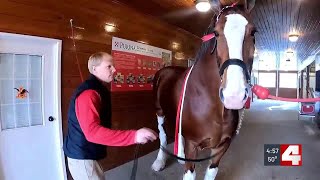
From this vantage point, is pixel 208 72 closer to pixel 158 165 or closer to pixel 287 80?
pixel 158 165

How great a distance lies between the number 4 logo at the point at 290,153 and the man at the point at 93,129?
1023 mm

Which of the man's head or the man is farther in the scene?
the man's head

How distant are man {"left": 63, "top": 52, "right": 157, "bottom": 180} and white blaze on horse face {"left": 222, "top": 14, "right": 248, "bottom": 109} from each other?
17.4 inches

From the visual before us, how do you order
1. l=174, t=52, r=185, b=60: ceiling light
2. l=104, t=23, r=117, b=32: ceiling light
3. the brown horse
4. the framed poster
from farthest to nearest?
l=174, t=52, r=185, b=60: ceiling light < the framed poster < l=104, t=23, r=117, b=32: ceiling light < the brown horse

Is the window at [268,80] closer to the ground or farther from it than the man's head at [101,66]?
farther from it

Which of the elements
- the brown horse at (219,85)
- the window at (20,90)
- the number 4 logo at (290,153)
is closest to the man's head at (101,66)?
the brown horse at (219,85)

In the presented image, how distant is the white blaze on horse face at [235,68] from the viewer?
1456 millimetres

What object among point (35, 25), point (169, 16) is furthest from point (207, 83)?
point (169, 16)

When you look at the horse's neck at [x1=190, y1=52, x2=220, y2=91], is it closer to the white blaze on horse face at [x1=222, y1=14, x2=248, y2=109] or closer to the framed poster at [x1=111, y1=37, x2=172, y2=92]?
the white blaze on horse face at [x1=222, y1=14, x2=248, y2=109]

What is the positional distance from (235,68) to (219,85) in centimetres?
42

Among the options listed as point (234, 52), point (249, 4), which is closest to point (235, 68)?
point (234, 52)

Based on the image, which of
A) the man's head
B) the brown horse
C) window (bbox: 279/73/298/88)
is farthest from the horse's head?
window (bbox: 279/73/298/88)

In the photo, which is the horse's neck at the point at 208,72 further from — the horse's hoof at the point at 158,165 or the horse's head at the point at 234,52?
the horse's hoof at the point at 158,165

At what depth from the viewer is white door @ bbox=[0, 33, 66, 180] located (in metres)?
2.20
